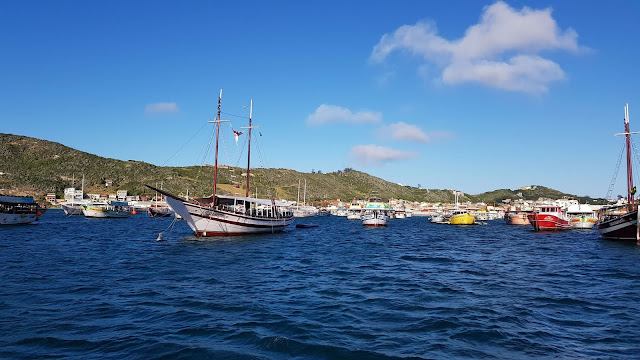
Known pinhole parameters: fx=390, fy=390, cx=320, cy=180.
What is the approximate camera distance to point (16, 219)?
59781mm

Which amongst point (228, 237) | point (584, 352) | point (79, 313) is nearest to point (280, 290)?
point (79, 313)

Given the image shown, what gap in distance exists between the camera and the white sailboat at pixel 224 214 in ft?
137

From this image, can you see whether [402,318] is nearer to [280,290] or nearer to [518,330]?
[518,330]

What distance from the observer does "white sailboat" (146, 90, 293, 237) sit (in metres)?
41.9

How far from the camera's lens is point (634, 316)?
1371 centimetres

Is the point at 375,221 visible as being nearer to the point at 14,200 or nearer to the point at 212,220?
the point at 212,220

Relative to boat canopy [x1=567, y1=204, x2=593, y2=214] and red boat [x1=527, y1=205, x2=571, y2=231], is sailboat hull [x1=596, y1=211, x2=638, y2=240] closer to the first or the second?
red boat [x1=527, y1=205, x2=571, y2=231]

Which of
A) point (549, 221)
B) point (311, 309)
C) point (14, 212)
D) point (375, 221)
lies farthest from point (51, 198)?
point (311, 309)

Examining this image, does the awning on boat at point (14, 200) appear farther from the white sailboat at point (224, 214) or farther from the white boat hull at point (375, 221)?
the white boat hull at point (375, 221)

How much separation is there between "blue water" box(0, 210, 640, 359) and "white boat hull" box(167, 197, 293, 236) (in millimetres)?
14594

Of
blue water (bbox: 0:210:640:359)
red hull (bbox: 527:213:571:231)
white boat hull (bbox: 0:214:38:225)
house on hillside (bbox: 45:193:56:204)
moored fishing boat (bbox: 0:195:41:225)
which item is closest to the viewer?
blue water (bbox: 0:210:640:359)

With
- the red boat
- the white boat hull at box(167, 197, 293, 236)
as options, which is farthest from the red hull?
the white boat hull at box(167, 197, 293, 236)

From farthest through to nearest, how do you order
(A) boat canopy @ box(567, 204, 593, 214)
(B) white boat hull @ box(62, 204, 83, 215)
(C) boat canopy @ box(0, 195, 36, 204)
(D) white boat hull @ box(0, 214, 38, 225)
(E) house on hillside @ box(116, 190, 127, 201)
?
1. (E) house on hillside @ box(116, 190, 127, 201)
2. (B) white boat hull @ box(62, 204, 83, 215)
3. (A) boat canopy @ box(567, 204, 593, 214)
4. (C) boat canopy @ box(0, 195, 36, 204)
5. (D) white boat hull @ box(0, 214, 38, 225)

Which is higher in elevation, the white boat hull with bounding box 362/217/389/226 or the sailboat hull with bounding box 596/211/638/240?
the sailboat hull with bounding box 596/211/638/240
